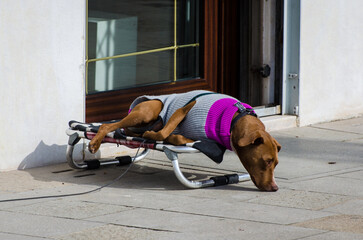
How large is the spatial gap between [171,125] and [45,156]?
140cm

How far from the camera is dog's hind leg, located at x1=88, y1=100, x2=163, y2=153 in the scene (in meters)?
5.93

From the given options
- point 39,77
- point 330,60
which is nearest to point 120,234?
point 39,77

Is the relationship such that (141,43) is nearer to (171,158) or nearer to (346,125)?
(171,158)

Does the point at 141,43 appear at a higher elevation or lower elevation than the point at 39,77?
higher

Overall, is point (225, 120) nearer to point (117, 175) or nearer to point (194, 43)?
point (117, 175)

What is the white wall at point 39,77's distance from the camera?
245 inches

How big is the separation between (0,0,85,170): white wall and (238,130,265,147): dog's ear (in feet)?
6.35

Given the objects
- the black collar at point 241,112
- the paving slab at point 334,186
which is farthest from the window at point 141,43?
the paving slab at point 334,186

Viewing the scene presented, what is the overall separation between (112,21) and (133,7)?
360mm

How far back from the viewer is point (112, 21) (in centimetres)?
755

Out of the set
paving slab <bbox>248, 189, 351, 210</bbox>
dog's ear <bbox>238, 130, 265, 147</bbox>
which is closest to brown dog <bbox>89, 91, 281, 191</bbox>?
dog's ear <bbox>238, 130, 265, 147</bbox>

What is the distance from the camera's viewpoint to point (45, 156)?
258 inches

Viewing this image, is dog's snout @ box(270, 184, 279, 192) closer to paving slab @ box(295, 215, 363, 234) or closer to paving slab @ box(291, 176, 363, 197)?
paving slab @ box(291, 176, 363, 197)

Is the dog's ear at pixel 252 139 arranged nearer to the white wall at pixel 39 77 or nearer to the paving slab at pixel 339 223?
the paving slab at pixel 339 223
